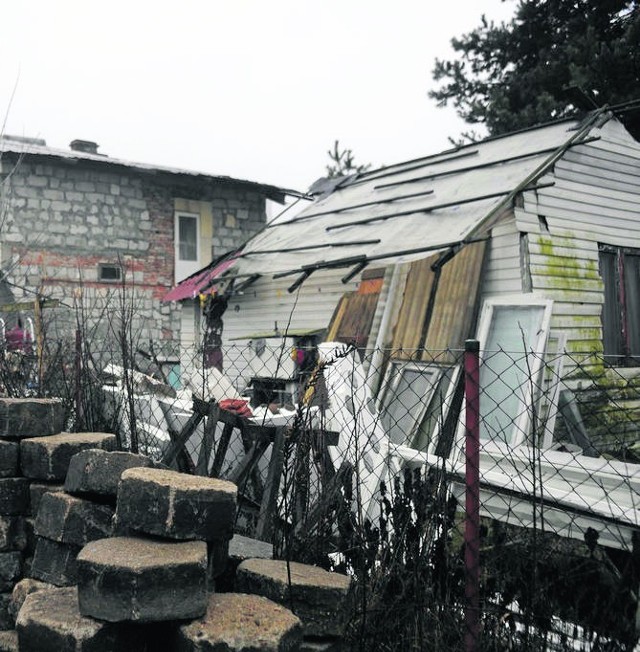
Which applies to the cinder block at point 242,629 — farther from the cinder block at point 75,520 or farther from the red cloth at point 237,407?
the red cloth at point 237,407

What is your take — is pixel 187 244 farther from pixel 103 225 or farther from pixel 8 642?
pixel 8 642

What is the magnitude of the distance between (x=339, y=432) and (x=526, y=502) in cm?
132

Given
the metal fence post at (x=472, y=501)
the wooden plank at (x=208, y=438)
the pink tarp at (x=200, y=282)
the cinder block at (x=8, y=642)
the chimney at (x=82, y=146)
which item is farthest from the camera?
the chimney at (x=82, y=146)

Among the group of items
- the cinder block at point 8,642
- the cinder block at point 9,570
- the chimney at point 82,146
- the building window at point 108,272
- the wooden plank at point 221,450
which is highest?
the chimney at point 82,146

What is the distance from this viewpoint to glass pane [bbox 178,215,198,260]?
16.2 meters

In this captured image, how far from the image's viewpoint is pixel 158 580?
272 cm

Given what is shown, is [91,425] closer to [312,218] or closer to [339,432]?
[339,432]

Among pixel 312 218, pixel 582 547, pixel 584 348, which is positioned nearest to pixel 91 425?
pixel 582 547

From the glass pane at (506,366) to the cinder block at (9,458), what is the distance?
4.14m

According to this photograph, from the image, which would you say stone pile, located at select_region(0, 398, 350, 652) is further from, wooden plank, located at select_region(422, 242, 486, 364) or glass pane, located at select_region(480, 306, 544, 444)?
wooden plank, located at select_region(422, 242, 486, 364)

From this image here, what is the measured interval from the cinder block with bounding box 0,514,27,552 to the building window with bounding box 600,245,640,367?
701 centimetres

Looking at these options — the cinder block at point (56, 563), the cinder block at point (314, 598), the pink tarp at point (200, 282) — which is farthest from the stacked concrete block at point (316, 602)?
the pink tarp at point (200, 282)

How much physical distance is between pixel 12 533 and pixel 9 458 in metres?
0.47

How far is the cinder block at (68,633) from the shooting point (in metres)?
2.72
